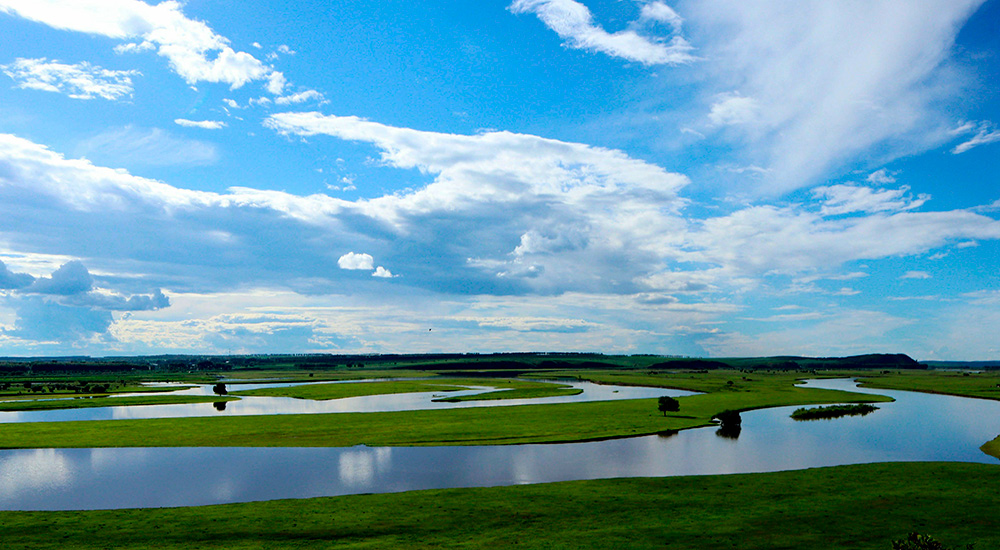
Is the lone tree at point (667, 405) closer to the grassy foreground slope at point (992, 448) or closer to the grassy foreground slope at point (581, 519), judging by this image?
the grassy foreground slope at point (992, 448)

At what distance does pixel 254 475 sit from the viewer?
1871 inches

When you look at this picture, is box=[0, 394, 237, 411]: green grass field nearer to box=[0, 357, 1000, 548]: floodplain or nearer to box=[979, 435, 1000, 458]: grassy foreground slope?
box=[0, 357, 1000, 548]: floodplain

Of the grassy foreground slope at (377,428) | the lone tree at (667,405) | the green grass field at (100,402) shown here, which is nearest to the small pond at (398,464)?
the grassy foreground slope at (377,428)

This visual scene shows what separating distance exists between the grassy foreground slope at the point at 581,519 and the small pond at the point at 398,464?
5.15 metres

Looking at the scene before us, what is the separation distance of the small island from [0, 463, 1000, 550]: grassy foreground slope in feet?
153

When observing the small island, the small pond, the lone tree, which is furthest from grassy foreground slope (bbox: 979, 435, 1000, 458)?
the lone tree

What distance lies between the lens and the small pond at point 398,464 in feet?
139

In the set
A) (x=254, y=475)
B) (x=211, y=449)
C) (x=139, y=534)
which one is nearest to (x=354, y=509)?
(x=139, y=534)

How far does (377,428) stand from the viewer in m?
72.2

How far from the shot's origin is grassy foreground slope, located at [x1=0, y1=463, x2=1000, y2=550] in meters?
29.2

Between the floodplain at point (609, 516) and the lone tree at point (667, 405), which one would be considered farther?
the lone tree at point (667, 405)

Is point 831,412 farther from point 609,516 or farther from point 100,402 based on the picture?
point 100,402

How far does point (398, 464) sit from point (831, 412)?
7353cm

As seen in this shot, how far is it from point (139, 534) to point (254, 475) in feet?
54.4
